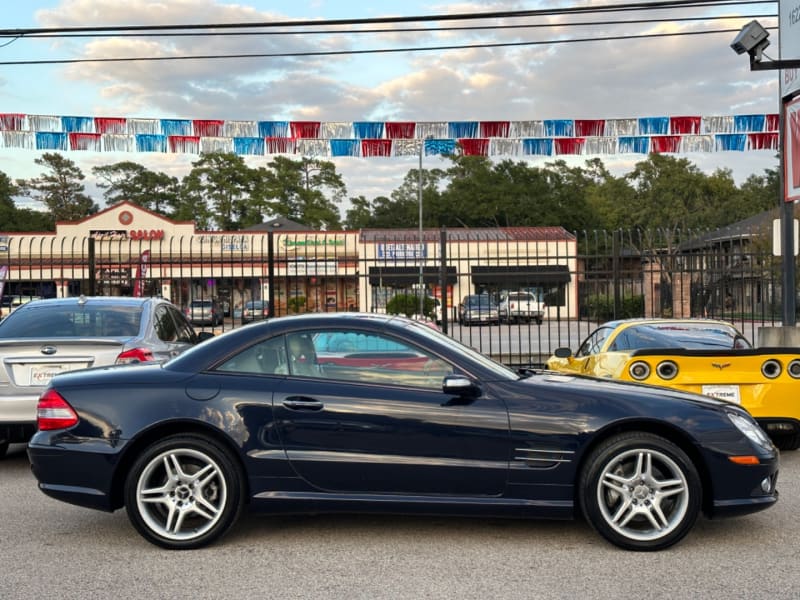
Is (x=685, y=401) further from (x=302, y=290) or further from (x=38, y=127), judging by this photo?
(x=302, y=290)

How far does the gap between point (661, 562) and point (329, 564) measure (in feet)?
5.96

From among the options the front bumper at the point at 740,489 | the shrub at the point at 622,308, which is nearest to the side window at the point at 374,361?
the front bumper at the point at 740,489

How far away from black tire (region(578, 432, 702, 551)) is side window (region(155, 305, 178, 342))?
472cm

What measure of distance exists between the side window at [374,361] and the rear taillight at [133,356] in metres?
2.61

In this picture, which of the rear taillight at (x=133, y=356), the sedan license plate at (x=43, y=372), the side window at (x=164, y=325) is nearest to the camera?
the sedan license plate at (x=43, y=372)

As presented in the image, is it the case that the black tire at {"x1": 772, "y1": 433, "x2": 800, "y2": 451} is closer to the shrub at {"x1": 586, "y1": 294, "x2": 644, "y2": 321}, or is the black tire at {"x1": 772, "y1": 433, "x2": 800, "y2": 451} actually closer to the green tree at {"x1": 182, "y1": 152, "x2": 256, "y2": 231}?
the shrub at {"x1": 586, "y1": 294, "x2": 644, "y2": 321}

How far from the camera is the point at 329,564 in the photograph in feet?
14.6

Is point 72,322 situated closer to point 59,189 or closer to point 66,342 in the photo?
point 66,342

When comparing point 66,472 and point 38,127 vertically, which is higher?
point 38,127

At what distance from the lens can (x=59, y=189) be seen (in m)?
92.6

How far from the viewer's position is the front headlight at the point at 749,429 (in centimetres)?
470

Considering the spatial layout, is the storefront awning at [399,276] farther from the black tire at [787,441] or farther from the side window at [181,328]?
the black tire at [787,441]

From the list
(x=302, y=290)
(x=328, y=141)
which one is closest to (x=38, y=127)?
(x=328, y=141)

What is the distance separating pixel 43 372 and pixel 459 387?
4.00 metres
